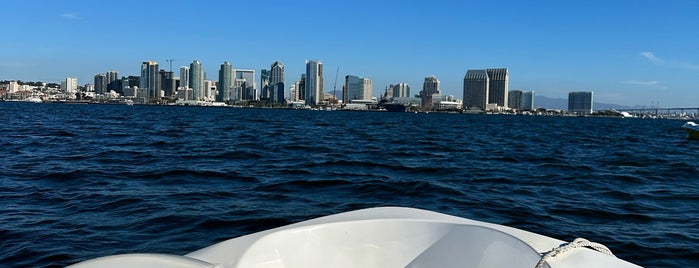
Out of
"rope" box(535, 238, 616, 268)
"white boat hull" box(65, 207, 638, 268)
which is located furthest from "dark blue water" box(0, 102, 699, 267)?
"rope" box(535, 238, 616, 268)

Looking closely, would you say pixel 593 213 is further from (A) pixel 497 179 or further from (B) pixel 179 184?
(B) pixel 179 184

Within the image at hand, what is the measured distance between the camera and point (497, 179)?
10.5m

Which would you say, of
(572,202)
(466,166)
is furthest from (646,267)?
(466,166)

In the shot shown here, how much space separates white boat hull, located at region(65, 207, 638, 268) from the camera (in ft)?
8.13

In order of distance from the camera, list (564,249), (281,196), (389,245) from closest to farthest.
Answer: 1. (564,249)
2. (389,245)
3. (281,196)

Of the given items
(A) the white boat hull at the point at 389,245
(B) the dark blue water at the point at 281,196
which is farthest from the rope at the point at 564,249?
(B) the dark blue water at the point at 281,196

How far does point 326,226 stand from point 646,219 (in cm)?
569

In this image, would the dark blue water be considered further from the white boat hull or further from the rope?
the rope

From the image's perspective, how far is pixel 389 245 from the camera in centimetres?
303

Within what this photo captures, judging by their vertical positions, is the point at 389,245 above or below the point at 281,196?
above

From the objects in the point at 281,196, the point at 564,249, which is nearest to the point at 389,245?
the point at 564,249

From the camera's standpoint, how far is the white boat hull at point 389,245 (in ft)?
8.13

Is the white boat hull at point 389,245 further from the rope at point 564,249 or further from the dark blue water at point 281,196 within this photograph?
the dark blue water at point 281,196

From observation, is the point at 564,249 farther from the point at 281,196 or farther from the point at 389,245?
the point at 281,196
